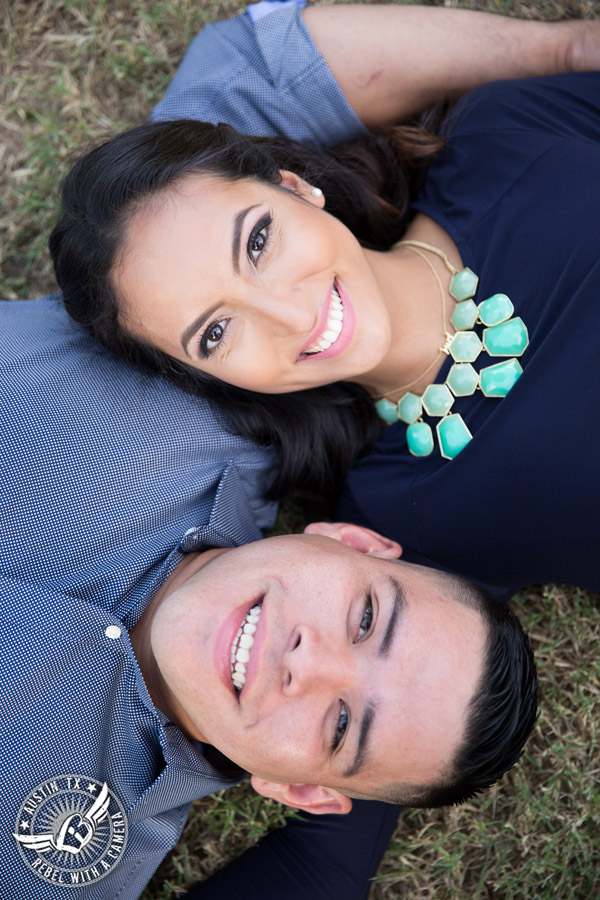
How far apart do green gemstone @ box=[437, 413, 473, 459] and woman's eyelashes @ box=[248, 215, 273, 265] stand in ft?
2.86

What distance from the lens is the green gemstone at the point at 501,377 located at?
2377 mm

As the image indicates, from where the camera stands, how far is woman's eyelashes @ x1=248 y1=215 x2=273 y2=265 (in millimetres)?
2117

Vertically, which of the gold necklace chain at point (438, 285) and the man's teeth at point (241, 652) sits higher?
the gold necklace chain at point (438, 285)

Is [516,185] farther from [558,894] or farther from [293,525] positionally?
[558,894]

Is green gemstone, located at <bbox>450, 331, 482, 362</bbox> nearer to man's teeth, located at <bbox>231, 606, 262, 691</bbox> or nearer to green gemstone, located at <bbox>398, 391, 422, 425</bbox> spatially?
green gemstone, located at <bbox>398, 391, 422, 425</bbox>

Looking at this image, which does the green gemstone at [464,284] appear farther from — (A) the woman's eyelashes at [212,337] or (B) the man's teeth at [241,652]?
(B) the man's teeth at [241,652]

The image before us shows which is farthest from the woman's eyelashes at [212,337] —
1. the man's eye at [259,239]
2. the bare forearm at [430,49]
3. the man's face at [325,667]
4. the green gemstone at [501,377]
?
the bare forearm at [430,49]

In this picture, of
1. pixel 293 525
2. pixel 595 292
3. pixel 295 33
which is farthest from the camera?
pixel 293 525

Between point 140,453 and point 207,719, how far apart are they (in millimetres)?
864

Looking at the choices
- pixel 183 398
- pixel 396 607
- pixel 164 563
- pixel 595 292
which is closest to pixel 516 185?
pixel 595 292

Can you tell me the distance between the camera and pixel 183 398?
2543 mm

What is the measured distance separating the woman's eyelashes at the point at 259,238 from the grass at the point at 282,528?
136 centimetres

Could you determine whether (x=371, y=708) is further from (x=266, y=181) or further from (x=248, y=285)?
(x=266, y=181)

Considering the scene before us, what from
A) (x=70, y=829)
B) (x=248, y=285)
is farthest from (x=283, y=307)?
(x=70, y=829)
